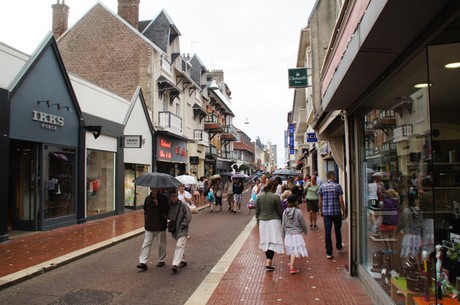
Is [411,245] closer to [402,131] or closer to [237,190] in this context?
[402,131]

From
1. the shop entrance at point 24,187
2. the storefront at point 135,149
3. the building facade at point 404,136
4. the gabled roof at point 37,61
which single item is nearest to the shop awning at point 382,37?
the building facade at point 404,136

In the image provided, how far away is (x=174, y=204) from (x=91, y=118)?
8.84 meters

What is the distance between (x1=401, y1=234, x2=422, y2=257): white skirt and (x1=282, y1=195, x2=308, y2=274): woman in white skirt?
103 inches

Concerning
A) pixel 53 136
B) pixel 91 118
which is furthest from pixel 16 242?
pixel 91 118

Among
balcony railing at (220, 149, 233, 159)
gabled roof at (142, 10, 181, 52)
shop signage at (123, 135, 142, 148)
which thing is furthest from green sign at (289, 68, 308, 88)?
balcony railing at (220, 149, 233, 159)

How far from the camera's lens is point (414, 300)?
4.17 m

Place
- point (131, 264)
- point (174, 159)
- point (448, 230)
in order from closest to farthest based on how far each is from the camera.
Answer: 1. point (448, 230)
2. point (131, 264)
3. point (174, 159)

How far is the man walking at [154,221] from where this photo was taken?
7.53m

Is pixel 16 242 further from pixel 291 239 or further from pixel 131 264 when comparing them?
pixel 291 239

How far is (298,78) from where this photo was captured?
14.8 meters

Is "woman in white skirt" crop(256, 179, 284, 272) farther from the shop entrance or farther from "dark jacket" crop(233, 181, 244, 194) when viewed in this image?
"dark jacket" crop(233, 181, 244, 194)

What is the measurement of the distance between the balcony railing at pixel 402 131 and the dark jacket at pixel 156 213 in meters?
4.54

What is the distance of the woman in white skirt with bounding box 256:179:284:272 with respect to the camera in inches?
283

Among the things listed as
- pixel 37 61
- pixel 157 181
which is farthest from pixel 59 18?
pixel 157 181
